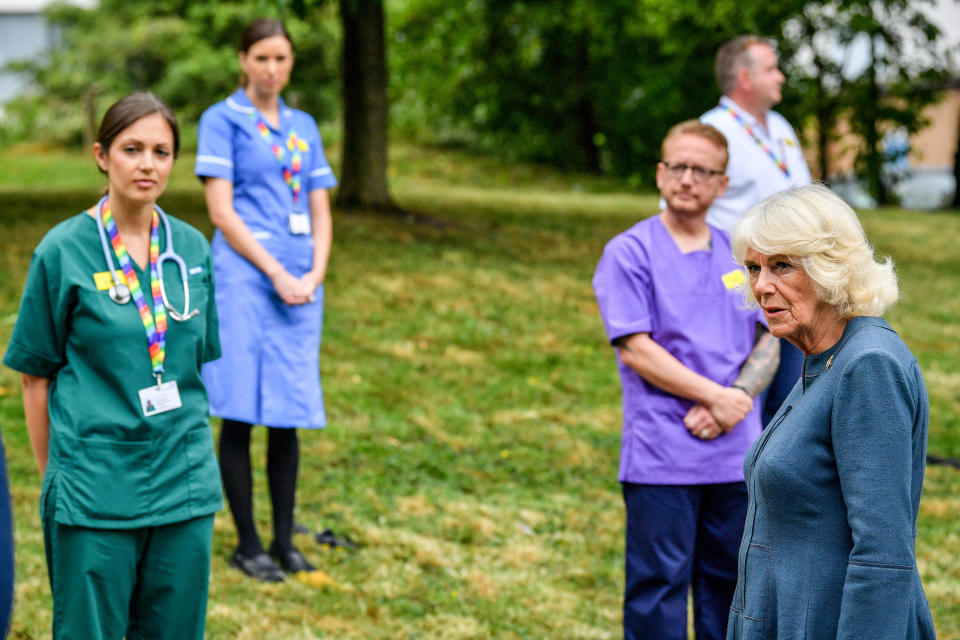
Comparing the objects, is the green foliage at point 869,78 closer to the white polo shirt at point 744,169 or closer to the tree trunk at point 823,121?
the tree trunk at point 823,121

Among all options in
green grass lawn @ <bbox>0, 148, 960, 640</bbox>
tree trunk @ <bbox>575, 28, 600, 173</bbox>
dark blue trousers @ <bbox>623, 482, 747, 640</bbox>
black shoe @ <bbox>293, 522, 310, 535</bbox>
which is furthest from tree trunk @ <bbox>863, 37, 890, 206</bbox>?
dark blue trousers @ <bbox>623, 482, 747, 640</bbox>

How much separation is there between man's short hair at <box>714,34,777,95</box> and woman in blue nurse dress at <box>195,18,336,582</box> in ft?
6.35

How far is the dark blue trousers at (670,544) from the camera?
3920mm

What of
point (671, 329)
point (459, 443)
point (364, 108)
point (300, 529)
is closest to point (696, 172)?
point (671, 329)

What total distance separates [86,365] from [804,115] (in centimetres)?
2398

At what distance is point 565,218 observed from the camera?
16312mm

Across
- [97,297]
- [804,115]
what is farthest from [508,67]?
[97,297]

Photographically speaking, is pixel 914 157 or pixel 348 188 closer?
pixel 348 188

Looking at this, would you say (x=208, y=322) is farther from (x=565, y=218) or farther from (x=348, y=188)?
(x=565, y=218)

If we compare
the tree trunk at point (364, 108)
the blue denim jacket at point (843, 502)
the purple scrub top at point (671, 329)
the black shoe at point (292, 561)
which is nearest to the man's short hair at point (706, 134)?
the purple scrub top at point (671, 329)

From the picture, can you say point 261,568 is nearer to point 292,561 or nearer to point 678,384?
point 292,561

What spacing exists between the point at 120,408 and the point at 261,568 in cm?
218

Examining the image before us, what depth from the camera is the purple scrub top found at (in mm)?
3938

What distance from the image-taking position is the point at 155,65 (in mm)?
31250
